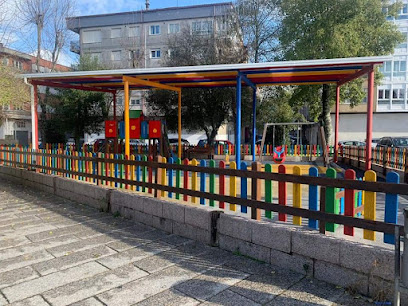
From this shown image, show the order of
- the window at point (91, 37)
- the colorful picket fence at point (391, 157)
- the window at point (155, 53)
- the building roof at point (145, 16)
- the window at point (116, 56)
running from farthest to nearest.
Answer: the window at point (91, 37), the window at point (116, 56), the window at point (155, 53), the building roof at point (145, 16), the colorful picket fence at point (391, 157)

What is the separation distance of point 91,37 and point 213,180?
41781 mm

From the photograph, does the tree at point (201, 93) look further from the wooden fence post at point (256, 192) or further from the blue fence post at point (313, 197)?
the blue fence post at point (313, 197)

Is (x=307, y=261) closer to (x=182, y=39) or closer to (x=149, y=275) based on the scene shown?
(x=149, y=275)

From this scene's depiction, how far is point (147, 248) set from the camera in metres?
4.56

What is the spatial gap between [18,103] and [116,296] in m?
15.9

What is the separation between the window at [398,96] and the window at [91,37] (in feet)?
112

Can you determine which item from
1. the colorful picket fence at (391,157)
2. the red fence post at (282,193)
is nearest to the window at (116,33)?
the colorful picket fence at (391,157)

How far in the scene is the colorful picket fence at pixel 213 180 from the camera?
3.49 m

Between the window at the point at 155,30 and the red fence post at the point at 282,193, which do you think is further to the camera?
the window at the point at 155,30

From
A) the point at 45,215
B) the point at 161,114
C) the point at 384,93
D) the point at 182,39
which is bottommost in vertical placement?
the point at 45,215

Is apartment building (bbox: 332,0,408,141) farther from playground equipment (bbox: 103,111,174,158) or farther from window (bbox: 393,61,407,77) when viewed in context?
playground equipment (bbox: 103,111,174,158)

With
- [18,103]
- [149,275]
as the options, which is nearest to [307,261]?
[149,275]

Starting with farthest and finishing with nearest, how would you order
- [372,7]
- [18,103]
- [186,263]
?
[18,103], [372,7], [186,263]

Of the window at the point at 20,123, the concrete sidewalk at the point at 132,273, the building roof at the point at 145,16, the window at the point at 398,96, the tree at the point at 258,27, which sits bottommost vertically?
the concrete sidewalk at the point at 132,273
